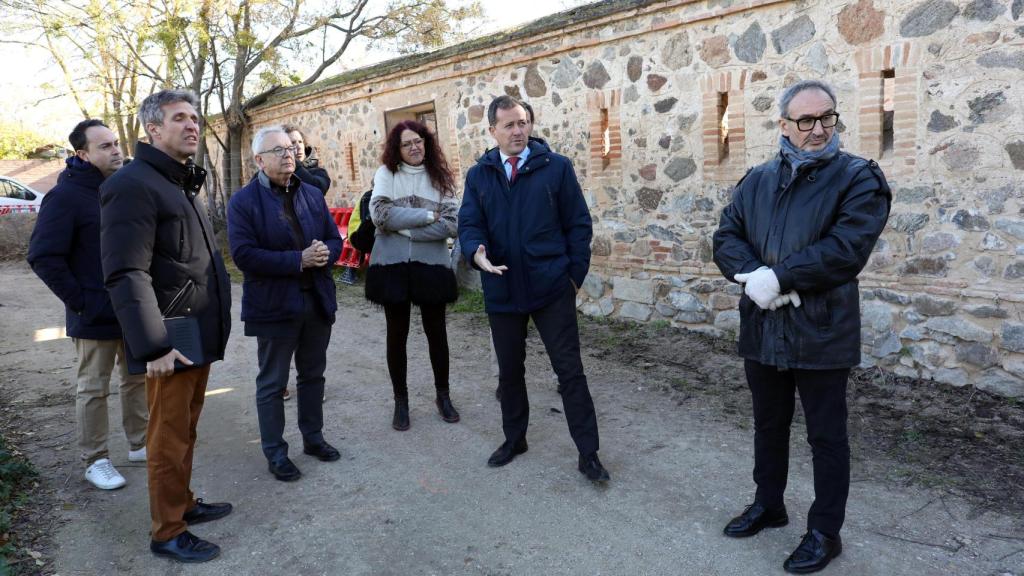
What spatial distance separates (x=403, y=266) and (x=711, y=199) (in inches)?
116

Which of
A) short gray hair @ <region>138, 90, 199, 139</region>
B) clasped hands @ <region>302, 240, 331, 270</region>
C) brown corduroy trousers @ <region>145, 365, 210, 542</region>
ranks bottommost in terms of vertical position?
brown corduroy trousers @ <region>145, 365, 210, 542</region>

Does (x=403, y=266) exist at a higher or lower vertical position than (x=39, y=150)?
lower

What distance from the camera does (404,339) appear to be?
4.42 meters

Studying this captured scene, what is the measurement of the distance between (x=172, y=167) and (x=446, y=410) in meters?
2.29

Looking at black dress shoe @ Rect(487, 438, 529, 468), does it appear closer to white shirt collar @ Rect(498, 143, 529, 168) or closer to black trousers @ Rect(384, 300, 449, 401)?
black trousers @ Rect(384, 300, 449, 401)

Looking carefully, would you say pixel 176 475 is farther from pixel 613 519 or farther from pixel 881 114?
pixel 881 114

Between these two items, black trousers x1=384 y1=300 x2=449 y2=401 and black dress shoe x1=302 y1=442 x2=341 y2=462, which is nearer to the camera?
black dress shoe x1=302 y1=442 x2=341 y2=462

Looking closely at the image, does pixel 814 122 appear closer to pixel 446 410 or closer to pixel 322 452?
pixel 446 410

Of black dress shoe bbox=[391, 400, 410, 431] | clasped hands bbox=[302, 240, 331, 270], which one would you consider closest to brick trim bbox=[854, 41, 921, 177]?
black dress shoe bbox=[391, 400, 410, 431]

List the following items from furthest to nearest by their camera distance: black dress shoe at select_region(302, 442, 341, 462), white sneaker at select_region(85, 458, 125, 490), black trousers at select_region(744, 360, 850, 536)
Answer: black dress shoe at select_region(302, 442, 341, 462)
white sneaker at select_region(85, 458, 125, 490)
black trousers at select_region(744, 360, 850, 536)

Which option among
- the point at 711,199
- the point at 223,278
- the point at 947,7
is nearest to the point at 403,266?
the point at 223,278

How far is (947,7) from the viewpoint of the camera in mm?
4402

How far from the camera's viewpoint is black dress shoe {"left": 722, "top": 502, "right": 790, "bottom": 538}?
2.92m

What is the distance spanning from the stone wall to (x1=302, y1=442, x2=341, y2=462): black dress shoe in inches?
138
